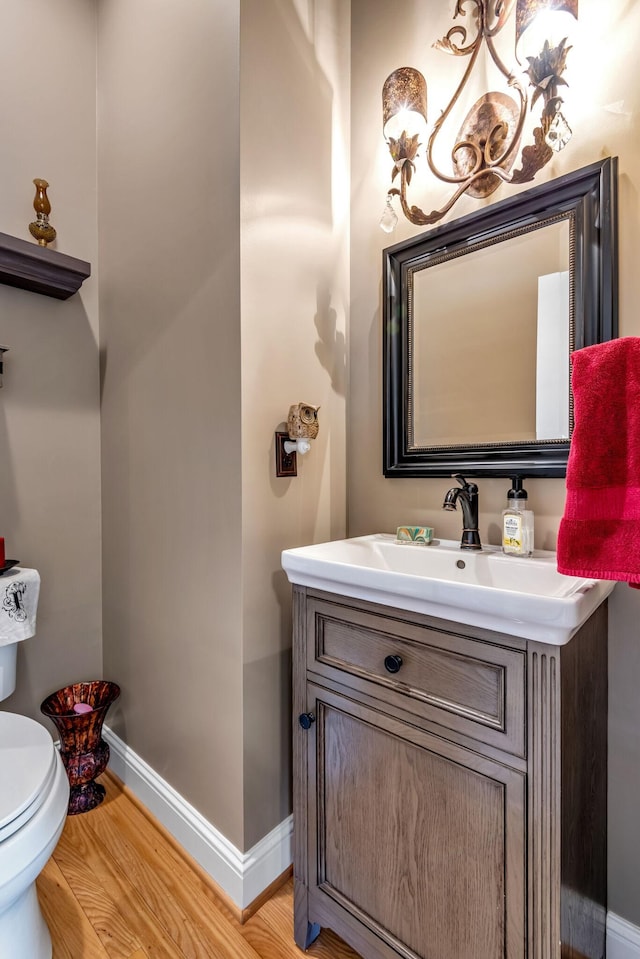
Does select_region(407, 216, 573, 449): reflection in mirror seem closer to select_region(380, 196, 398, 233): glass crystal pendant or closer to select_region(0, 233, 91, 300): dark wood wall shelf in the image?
select_region(380, 196, 398, 233): glass crystal pendant

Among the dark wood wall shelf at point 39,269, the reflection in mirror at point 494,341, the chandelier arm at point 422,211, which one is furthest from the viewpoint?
the dark wood wall shelf at point 39,269

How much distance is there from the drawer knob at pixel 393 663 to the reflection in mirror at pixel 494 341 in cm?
62

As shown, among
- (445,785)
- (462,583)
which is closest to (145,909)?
(445,785)

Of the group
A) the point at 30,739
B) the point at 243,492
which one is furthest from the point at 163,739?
the point at 243,492

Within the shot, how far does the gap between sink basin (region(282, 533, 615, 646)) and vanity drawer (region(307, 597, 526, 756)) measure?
5 centimetres

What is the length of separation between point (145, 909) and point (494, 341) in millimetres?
1745

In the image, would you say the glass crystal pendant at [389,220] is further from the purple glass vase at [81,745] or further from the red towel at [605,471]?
the purple glass vase at [81,745]

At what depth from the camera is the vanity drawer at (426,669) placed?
2.42ft

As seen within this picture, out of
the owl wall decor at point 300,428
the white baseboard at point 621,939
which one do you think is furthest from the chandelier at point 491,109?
the white baseboard at point 621,939

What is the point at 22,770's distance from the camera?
97 cm

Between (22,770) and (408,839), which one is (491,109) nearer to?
(408,839)

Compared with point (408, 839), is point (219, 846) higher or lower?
lower

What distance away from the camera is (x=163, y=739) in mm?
1465

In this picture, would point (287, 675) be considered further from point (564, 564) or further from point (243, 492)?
point (564, 564)
